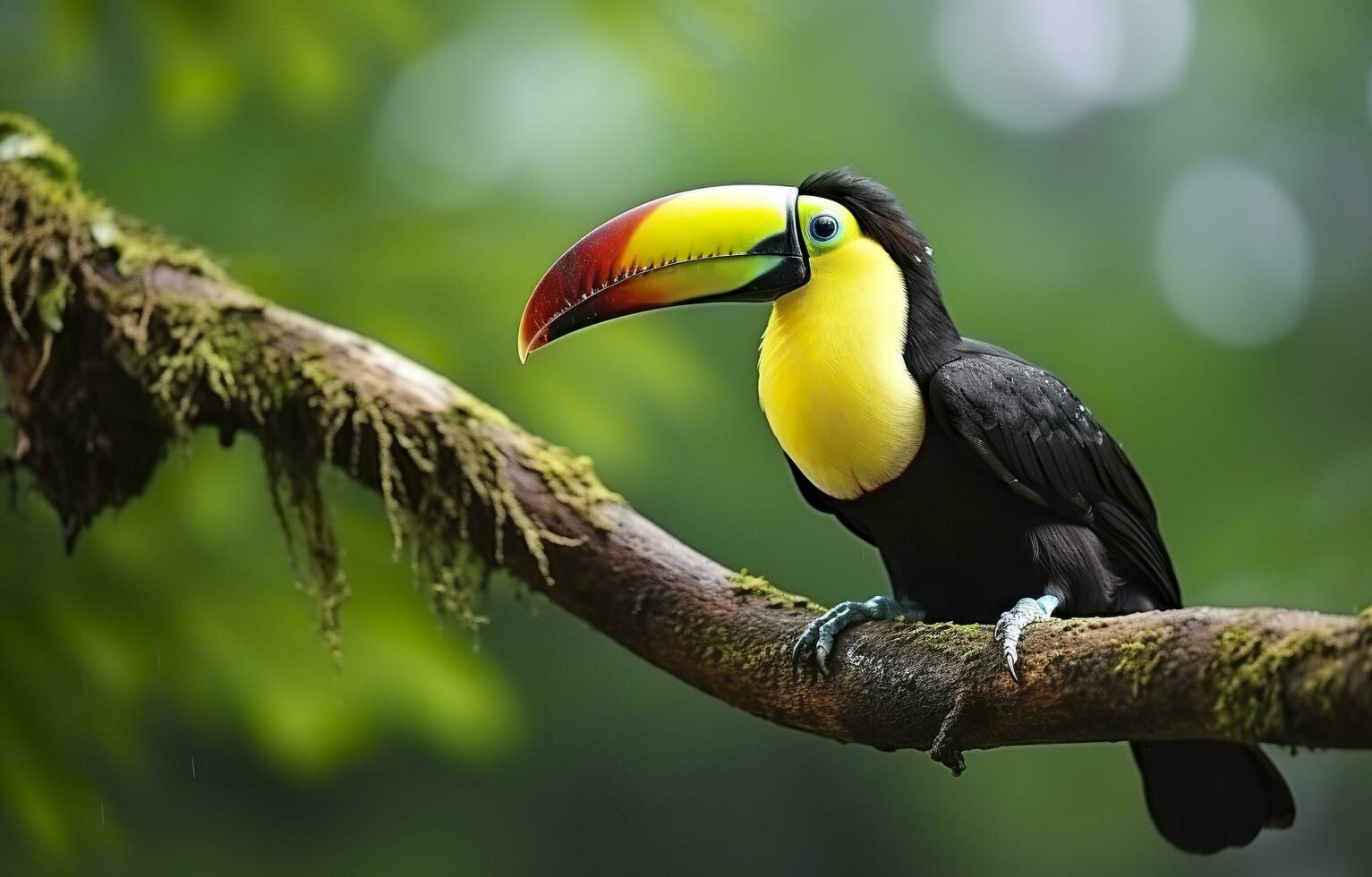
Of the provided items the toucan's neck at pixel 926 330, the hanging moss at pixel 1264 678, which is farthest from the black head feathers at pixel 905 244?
the hanging moss at pixel 1264 678

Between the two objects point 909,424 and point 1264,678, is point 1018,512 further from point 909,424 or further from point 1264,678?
point 1264,678

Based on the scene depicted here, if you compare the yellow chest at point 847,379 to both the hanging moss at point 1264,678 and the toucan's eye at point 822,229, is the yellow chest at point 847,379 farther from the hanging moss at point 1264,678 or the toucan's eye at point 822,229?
the hanging moss at point 1264,678

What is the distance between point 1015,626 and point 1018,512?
17.1 inches

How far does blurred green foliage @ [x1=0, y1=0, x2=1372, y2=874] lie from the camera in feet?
10.7

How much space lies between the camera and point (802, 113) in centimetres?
523

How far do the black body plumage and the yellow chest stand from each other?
4cm

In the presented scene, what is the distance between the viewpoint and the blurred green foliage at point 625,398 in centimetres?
326

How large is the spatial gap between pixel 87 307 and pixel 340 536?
2.79 ft

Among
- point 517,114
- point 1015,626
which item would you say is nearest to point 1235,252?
point 517,114

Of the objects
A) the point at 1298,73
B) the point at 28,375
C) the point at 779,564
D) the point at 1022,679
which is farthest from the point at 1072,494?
the point at 1298,73

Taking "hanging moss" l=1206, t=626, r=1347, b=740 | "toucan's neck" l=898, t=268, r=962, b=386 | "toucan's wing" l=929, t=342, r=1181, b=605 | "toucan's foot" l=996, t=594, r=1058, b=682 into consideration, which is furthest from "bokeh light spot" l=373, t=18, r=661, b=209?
"hanging moss" l=1206, t=626, r=1347, b=740

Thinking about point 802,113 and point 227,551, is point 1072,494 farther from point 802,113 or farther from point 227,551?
point 802,113

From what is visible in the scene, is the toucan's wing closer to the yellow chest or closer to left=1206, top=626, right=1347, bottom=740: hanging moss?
the yellow chest

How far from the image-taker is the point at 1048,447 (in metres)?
2.19
